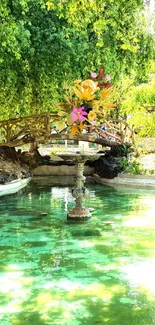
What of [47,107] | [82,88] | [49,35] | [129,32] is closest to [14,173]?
[47,107]

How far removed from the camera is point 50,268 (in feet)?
23.5

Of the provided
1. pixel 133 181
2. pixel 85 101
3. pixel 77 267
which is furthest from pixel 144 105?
pixel 77 267

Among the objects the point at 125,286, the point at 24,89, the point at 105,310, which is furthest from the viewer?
the point at 24,89

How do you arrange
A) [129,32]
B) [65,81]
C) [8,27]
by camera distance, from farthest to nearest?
[65,81]
[8,27]
[129,32]

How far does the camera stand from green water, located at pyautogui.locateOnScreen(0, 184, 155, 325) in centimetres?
543

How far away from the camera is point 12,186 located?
17875mm

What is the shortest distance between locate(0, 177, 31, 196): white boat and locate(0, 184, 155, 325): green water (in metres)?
4.04

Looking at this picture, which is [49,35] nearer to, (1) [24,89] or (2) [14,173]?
(1) [24,89]

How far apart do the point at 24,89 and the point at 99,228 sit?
26.5 ft

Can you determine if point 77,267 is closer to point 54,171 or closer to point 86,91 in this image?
point 86,91

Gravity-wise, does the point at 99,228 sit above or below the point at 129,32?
below

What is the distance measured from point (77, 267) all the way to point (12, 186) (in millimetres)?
10934

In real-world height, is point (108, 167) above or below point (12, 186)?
above

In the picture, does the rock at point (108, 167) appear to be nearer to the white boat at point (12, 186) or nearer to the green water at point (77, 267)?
the white boat at point (12, 186)
